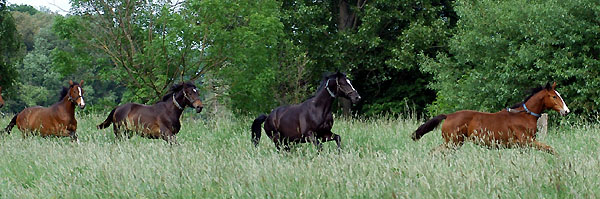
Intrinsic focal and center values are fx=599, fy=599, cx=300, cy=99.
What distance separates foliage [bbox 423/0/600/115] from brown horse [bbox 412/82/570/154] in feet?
20.9

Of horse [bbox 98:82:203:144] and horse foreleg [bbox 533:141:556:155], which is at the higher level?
horse [bbox 98:82:203:144]

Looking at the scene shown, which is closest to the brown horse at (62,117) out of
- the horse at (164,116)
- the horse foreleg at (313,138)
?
the horse at (164,116)

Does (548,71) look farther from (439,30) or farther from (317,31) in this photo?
(317,31)

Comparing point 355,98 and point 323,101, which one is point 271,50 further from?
point 355,98

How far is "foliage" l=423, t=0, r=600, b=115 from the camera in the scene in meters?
14.6

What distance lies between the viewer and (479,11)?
17750 millimetres

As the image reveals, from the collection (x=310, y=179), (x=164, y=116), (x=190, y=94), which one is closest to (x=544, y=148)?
(x=310, y=179)

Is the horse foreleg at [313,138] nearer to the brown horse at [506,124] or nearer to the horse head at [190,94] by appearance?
the brown horse at [506,124]

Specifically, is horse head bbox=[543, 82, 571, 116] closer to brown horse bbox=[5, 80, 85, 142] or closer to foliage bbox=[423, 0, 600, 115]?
foliage bbox=[423, 0, 600, 115]

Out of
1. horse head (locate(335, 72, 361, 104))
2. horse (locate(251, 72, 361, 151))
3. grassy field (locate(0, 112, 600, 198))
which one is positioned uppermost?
horse head (locate(335, 72, 361, 104))

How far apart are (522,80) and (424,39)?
28.3 feet

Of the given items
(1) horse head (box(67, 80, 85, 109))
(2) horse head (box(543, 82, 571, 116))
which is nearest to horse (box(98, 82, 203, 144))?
(1) horse head (box(67, 80, 85, 109))

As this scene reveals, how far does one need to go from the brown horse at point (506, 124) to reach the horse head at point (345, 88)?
143 centimetres

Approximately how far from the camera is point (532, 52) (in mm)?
15148
